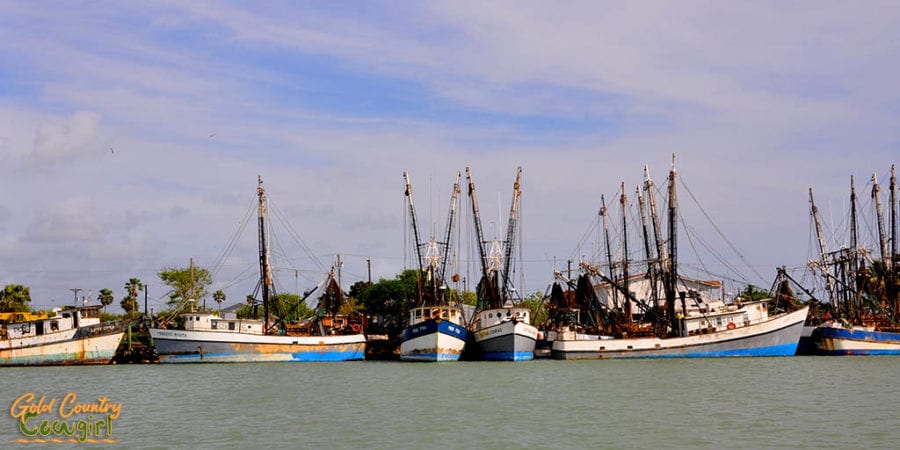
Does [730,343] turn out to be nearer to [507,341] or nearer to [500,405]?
[507,341]

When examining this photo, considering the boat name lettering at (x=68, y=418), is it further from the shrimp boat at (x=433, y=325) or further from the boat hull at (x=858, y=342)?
the boat hull at (x=858, y=342)

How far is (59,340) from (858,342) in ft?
204

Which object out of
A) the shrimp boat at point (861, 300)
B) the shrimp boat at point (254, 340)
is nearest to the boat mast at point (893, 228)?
the shrimp boat at point (861, 300)

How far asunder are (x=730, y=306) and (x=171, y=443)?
2318 inches

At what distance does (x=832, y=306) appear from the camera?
279 ft

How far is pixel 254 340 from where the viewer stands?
75.3 metres

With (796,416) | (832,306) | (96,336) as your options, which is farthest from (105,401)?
(832,306)

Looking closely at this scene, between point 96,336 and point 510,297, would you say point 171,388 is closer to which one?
point 96,336

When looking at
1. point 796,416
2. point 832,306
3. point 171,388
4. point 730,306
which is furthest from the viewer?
point 832,306

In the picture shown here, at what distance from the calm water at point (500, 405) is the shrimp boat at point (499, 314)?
911cm

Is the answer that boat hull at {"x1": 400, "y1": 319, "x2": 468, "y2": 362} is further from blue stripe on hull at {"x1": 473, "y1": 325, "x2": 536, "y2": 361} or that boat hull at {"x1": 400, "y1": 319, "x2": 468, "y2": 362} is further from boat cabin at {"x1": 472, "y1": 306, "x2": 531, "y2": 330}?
boat cabin at {"x1": 472, "y1": 306, "x2": 531, "y2": 330}

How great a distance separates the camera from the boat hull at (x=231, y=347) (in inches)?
2904

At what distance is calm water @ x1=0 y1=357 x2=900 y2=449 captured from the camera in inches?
1214

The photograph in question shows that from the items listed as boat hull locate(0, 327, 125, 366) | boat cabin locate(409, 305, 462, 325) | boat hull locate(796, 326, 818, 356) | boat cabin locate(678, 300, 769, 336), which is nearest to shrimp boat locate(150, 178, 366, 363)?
boat hull locate(0, 327, 125, 366)
